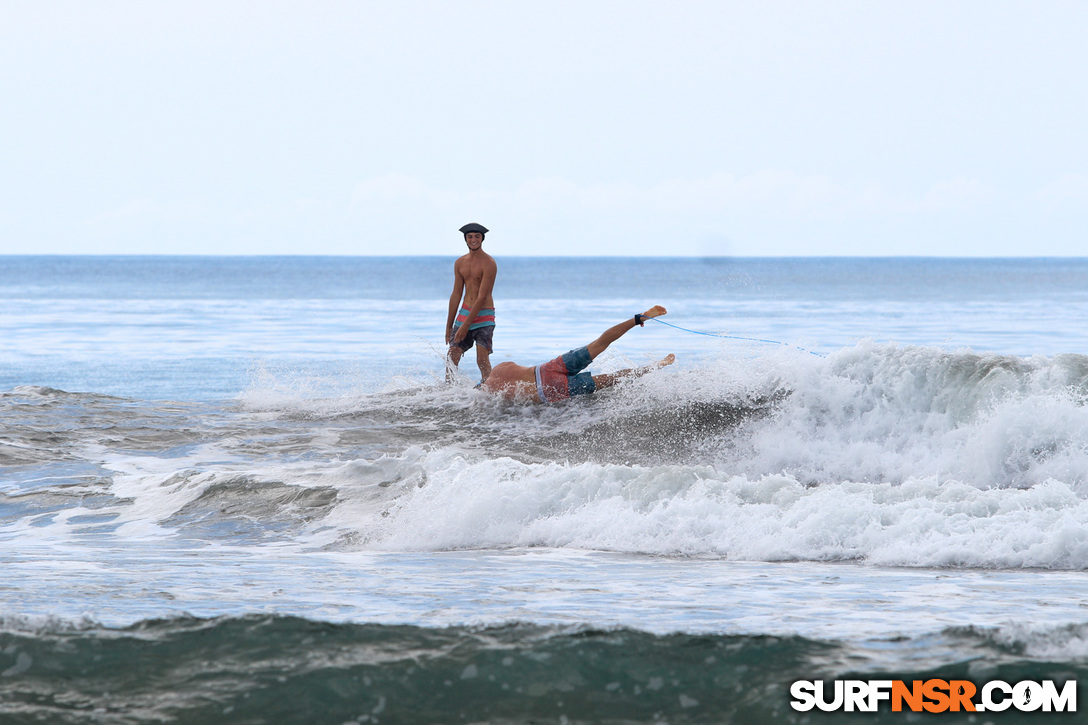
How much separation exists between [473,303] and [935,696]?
8233 mm

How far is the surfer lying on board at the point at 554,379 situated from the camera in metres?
10.6

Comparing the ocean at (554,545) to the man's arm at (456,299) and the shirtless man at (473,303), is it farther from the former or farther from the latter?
the man's arm at (456,299)

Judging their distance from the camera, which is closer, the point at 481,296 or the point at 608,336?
the point at 608,336

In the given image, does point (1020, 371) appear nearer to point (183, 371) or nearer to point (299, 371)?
Answer: point (299, 371)

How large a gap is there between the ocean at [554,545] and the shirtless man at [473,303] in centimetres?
58

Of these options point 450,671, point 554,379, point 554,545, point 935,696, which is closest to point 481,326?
point 554,379

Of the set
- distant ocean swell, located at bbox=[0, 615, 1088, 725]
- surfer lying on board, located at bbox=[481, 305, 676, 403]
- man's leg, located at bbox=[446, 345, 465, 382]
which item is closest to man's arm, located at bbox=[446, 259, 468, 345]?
man's leg, located at bbox=[446, 345, 465, 382]

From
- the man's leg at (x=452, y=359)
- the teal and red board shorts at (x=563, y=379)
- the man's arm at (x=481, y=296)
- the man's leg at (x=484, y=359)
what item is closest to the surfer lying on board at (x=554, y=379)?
the teal and red board shorts at (x=563, y=379)

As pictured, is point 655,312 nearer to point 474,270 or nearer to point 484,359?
point 474,270

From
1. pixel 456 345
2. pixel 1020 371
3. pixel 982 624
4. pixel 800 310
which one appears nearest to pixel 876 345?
pixel 1020 371

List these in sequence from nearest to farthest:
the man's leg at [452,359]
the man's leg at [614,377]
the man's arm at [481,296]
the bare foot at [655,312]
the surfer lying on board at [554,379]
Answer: the bare foot at [655,312] → the surfer lying on board at [554,379] → the man's leg at [614,377] → the man's arm at [481,296] → the man's leg at [452,359]

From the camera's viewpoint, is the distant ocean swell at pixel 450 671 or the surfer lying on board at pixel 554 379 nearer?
the distant ocean swell at pixel 450 671

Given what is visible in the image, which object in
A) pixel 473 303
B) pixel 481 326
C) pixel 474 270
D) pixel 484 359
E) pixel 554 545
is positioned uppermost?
pixel 474 270

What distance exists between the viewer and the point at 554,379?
1072 centimetres
